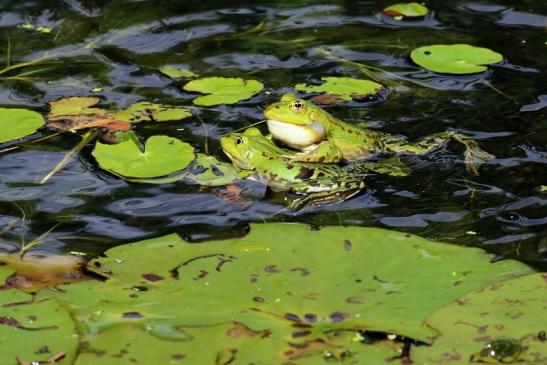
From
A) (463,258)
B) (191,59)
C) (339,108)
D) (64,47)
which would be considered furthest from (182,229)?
(64,47)

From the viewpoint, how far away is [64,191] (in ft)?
15.2

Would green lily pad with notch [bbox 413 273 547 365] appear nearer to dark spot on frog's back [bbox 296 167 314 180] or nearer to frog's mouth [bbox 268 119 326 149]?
dark spot on frog's back [bbox 296 167 314 180]

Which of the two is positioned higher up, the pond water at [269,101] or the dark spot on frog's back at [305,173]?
the dark spot on frog's back at [305,173]

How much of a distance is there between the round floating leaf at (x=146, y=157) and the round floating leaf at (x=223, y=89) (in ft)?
2.15

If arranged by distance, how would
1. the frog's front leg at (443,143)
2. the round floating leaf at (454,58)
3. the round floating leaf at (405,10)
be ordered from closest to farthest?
the frog's front leg at (443,143) < the round floating leaf at (454,58) < the round floating leaf at (405,10)

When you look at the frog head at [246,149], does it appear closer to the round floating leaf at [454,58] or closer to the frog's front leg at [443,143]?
the frog's front leg at [443,143]

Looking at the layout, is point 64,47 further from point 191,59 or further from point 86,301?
point 86,301

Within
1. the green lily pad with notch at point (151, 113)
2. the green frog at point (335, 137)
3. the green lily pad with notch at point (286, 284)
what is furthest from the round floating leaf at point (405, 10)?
the green lily pad with notch at point (286, 284)

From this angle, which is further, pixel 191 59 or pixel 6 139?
pixel 191 59

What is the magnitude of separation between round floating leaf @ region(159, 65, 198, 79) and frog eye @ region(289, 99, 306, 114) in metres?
1.16

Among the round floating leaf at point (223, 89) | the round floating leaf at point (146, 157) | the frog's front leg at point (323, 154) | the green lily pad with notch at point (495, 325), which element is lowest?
the frog's front leg at point (323, 154)

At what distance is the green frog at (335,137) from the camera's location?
4.95 metres

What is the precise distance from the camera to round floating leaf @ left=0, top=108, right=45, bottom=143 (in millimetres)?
5051

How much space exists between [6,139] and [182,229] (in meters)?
1.25
